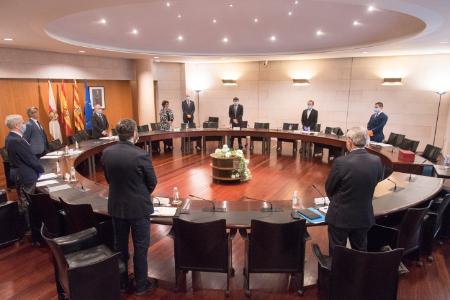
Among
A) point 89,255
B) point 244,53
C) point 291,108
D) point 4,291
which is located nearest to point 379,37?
point 244,53

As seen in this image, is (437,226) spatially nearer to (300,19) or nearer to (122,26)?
(300,19)

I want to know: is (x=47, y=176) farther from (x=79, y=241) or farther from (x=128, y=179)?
(x=128, y=179)

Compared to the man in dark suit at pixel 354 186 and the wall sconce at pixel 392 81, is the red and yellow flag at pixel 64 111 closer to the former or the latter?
the man in dark suit at pixel 354 186

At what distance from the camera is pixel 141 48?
29.3 feet

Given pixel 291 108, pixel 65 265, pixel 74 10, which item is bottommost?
pixel 65 265

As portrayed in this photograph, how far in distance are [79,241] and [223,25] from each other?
557 cm

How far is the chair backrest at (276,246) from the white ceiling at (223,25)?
2732mm

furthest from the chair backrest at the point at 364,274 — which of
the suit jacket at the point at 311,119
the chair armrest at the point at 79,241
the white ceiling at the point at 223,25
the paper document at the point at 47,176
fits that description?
the suit jacket at the point at 311,119

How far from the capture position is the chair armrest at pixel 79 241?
2766mm

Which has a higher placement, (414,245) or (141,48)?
(141,48)

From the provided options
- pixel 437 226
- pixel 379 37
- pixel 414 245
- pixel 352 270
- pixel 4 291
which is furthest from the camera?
pixel 379 37

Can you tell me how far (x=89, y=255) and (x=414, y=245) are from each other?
335cm

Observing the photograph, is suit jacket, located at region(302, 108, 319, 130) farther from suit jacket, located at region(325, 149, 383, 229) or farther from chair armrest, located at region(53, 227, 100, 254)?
chair armrest, located at region(53, 227, 100, 254)

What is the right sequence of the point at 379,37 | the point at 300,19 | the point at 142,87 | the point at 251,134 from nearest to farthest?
the point at 300,19 → the point at 379,37 → the point at 251,134 → the point at 142,87
